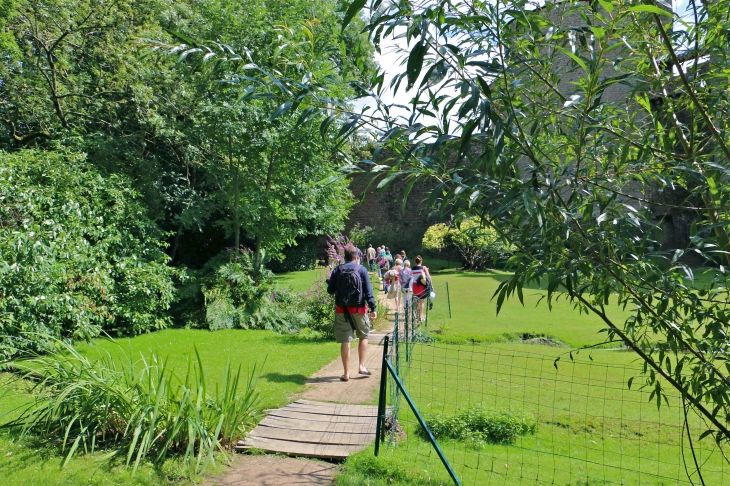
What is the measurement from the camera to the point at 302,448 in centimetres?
495

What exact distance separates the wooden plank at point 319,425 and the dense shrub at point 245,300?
687 centimetres

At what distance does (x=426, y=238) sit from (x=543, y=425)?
70.3 ft

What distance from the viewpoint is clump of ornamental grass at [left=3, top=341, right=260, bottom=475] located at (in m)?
4.60

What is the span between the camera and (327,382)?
7.23 m

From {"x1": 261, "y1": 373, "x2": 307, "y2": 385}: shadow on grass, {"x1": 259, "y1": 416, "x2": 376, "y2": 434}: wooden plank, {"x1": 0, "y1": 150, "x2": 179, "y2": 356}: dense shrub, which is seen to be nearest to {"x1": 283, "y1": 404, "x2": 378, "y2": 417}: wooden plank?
{"x1": 259, "y1": 416, "x2": 376, "y2": 434}: wooden plank

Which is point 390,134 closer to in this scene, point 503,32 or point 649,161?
point 503,32

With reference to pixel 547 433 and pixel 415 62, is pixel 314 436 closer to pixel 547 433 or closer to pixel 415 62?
pixel 547 433

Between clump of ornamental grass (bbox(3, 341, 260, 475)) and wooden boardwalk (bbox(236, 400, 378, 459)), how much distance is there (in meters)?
0.30

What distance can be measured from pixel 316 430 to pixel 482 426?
5.19 ft

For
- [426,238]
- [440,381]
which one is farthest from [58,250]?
[426,238]

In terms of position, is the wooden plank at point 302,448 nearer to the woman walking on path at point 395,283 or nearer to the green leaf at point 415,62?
the green leaf at point 415,62

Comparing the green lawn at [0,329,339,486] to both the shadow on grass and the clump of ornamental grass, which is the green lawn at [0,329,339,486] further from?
the clump of ornamental grass

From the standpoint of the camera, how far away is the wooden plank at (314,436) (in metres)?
5.05

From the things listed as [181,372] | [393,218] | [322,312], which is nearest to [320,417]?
[181,372]
